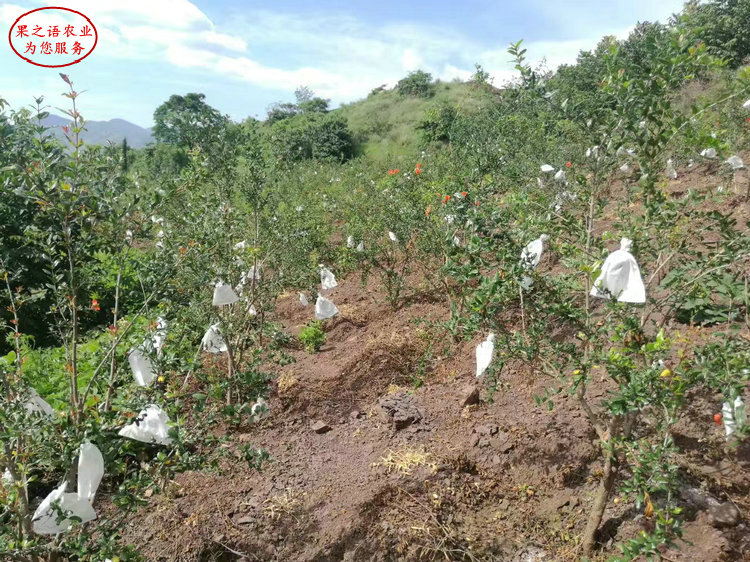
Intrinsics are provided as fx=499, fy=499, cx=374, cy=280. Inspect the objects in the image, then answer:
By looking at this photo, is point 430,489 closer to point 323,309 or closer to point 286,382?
point 286,382

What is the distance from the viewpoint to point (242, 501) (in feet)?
8.82

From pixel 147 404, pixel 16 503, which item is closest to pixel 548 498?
pixel 147 404

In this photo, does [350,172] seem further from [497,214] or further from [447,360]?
[497,214]

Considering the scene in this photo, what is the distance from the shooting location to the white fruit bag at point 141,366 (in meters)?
1.93

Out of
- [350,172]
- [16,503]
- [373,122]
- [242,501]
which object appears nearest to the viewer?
[16,503]

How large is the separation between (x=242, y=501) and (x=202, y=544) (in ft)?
0.97

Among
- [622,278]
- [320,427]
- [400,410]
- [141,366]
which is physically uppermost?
[622,278]

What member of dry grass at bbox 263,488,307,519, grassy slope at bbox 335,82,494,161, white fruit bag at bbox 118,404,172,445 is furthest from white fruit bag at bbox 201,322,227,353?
grassy slope at bbox 335,82,494,161

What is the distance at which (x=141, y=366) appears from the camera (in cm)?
197

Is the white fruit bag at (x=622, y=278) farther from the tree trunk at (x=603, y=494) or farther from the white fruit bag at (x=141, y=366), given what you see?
the white fruit bag at (x=141, y=366)

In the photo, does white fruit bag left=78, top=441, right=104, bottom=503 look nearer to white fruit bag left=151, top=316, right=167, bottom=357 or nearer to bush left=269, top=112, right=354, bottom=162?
white fruit bag left=151, top=316, right=167, bottom=357

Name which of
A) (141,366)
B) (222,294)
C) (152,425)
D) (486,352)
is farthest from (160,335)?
(486,352)

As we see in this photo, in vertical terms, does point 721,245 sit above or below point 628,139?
below

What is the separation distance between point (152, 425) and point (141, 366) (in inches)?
12.3
